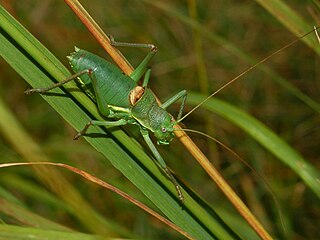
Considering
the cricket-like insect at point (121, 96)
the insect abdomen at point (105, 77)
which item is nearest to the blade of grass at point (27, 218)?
the cricket-like insect at point (121, 96)

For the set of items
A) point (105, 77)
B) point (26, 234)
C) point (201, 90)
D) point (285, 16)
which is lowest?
point (26, 234)

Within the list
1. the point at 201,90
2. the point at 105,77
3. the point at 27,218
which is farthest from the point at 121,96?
the point at 201,90

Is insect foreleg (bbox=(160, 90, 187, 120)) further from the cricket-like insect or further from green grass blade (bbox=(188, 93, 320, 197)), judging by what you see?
green grass blade (bbox=(188, 93, 320, 197))

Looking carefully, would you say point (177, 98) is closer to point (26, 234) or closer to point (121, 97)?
point (121, 97)

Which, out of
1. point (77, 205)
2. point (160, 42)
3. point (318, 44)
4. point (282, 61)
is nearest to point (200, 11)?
point (160, 42)

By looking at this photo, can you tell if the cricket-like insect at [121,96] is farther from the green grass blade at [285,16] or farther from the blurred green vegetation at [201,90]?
the blurred green vegetation at [201,90]

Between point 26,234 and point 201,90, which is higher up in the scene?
point 201,90

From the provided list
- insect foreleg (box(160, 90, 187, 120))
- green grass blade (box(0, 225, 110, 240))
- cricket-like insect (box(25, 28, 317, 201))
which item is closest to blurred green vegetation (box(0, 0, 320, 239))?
insect foreleg (box(160, 90, 187, 120))
